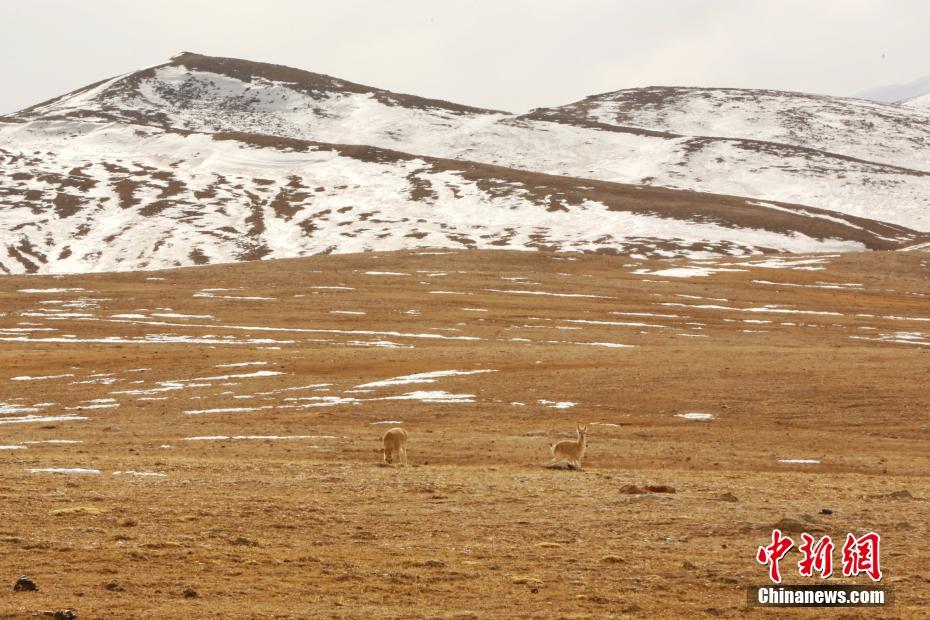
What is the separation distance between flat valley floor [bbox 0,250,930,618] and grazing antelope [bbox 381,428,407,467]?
1.99 feet

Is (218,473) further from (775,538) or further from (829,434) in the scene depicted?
(829,434)

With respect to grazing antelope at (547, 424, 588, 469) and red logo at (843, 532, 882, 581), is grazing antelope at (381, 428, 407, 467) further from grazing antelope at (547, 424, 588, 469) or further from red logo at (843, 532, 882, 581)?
red logo at (843, 532, 882, 581)

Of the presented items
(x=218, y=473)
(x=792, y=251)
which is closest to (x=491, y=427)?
(x=218, y=473)

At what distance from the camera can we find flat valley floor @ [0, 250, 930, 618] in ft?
38.2

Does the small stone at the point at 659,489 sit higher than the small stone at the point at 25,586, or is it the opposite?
the small stone at the point at 25,586

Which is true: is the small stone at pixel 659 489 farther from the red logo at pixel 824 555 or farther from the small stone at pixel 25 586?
the small stone at pixel 25 586

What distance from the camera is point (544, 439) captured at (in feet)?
94.2

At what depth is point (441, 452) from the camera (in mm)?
26156

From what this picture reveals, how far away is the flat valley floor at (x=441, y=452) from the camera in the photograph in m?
11.6

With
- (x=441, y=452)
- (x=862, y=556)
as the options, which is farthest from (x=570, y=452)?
(x=862, y=556)

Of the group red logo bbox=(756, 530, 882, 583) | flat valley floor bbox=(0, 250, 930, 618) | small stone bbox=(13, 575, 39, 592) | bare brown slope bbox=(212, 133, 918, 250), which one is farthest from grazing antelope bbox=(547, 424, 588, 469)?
bare brown slope bbox=(212, 133, 918, 250)

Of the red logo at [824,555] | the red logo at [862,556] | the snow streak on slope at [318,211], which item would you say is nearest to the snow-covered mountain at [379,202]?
the snow streak on slope at [318,211]

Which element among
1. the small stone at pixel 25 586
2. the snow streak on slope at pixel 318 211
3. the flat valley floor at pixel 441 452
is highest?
the snow streak on slope at pixel 318 211

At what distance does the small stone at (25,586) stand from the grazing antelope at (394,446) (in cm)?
1215
